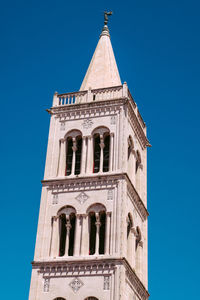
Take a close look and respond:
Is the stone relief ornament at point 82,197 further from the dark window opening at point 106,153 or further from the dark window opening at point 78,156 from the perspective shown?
the dark window opening at point 106,153

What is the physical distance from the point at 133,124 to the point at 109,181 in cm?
614

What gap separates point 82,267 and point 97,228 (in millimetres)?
2633

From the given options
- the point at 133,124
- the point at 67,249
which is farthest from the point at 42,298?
the point at 133,124

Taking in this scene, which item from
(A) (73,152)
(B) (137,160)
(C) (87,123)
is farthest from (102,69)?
(A) (73,152)

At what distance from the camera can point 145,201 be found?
4225cm

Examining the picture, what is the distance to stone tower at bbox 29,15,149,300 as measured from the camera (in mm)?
34781

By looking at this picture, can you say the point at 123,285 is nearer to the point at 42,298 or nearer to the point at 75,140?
the point at 42,298

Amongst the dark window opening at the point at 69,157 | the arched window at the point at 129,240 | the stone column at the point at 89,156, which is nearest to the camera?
the arched window at the point at 129,240

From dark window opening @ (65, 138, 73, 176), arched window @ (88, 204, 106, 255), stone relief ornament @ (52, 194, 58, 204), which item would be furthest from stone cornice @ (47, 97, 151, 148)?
arched window @ (88, 204, 106, 255)

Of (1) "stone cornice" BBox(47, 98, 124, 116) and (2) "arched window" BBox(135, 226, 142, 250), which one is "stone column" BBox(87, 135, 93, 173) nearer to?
(1) "stone cornice" BBox(47, 98, 124, 116)

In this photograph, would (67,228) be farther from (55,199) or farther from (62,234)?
(55,199)

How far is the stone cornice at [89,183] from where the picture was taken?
37438 millimetres

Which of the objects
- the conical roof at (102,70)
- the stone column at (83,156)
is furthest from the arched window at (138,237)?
the conical roof at (102,70)

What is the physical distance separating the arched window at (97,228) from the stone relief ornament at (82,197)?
72 centimetres
